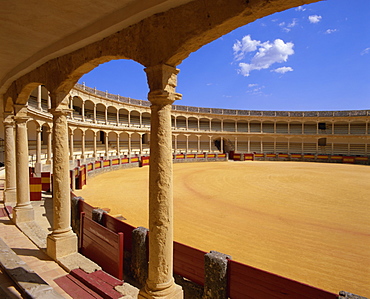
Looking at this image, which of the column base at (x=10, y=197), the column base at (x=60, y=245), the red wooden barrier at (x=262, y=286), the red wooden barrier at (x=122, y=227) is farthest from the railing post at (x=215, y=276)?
the column base at (x=10, y=197)

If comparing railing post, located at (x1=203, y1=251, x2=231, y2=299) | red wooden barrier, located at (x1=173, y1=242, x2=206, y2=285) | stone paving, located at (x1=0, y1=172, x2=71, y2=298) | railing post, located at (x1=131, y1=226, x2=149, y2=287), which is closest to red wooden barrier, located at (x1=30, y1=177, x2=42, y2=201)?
stone paving, located at (x1=0, y1=172, x2=71, y2=298)

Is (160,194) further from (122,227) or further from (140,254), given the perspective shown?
(122,227)

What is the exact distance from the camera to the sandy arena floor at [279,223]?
14.6 feet

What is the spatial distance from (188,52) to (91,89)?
2336 centimetres

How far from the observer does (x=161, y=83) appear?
2.64m

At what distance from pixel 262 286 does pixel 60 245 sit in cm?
351

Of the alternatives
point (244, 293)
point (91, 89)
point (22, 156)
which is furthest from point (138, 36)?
point (91, 89)

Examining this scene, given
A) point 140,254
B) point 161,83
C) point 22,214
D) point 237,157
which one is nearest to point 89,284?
point 140,254

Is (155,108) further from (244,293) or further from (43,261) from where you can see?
(43,261)

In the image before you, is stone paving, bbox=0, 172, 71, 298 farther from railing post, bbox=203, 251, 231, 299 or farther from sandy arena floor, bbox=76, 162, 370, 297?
sandy arena floor, bbox=76, 162, 370, 297

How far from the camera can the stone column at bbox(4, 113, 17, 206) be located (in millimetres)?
6223

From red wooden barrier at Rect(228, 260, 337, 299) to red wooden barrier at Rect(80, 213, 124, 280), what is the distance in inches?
72.1

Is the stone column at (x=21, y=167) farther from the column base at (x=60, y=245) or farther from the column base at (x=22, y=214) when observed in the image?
the column base at (x=60, y=245)

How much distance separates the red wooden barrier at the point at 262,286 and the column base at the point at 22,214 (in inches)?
204
